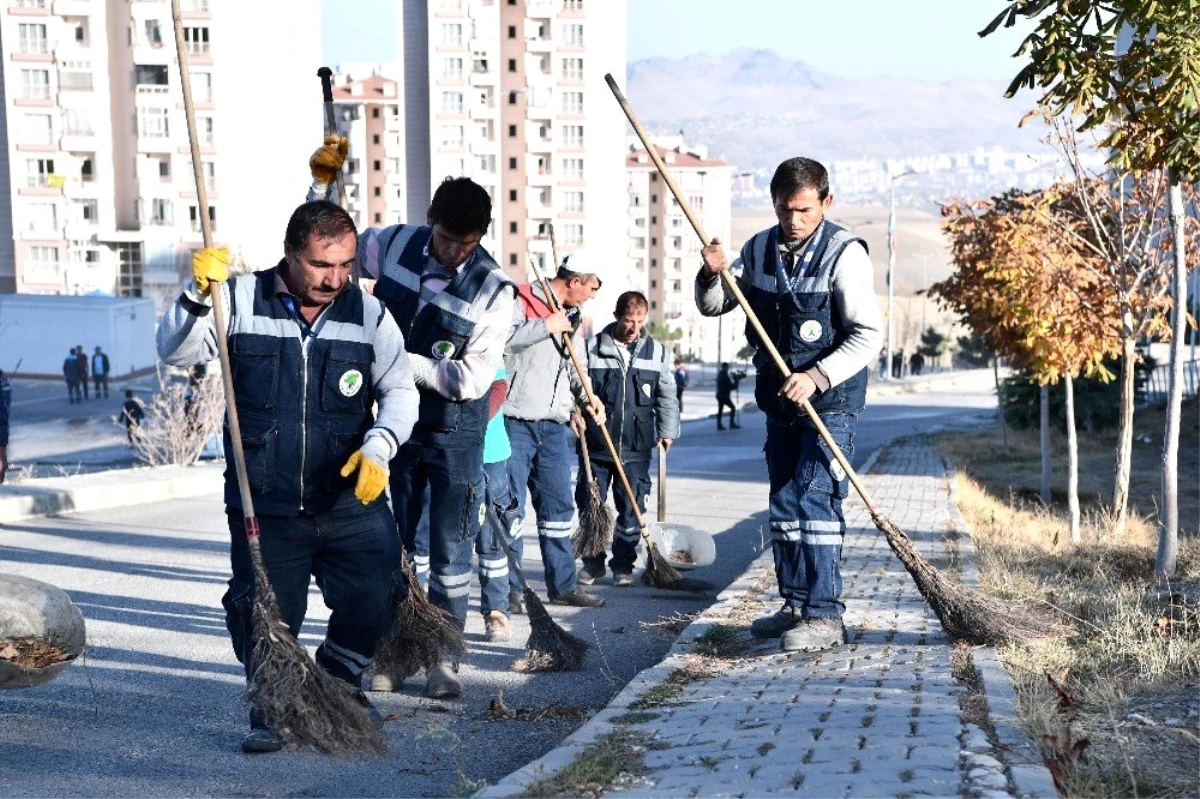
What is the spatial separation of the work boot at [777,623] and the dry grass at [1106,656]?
1.03 meters

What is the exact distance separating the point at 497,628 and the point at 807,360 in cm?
221

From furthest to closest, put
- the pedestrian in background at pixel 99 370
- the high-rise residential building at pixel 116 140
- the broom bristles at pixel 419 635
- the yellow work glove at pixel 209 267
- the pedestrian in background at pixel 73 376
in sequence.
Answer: the high-rise residential building at pixel 116 140 → the pedestrian in background at pixel 99 370 → the pedestrian in background at pixel 73 376 → the broom bristles at pixel 419 635 → the yellow work glove at pixel 209 267

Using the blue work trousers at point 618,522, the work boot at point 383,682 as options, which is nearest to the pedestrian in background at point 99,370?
the blue work trousers at point 618,522

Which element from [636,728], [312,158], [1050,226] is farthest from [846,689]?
[1050,226]

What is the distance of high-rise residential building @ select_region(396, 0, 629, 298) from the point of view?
93125 millimetres

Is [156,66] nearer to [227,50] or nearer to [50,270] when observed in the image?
[227,50]

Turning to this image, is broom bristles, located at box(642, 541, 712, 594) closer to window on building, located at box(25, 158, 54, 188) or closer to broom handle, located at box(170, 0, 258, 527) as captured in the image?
broom handle, located at box(170, 0, 258, 527)

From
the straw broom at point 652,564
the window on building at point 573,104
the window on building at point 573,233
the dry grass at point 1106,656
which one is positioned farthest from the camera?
the window on building at point 573,233

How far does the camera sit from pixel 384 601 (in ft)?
19.2

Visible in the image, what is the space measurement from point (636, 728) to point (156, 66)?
77.5m

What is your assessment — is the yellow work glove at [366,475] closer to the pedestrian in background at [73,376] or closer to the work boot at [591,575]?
the work boot at [591,575]

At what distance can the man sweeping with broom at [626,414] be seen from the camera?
10578 mm

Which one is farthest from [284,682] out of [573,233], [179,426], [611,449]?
[573,233]

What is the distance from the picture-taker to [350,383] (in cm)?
556
